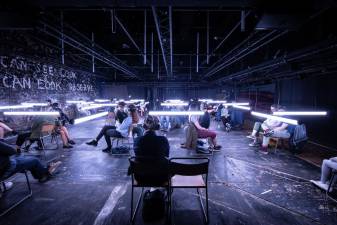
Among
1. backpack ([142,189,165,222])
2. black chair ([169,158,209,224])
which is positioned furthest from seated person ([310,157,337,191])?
backpack ([142,189,165,222])

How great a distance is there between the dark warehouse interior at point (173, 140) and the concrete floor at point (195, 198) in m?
0.02

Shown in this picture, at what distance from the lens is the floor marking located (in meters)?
2.94

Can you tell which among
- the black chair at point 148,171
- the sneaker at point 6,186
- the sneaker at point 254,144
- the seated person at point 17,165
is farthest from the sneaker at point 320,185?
the sneaker at point 6,186

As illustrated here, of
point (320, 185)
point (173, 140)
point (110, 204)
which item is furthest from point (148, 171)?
point (173, 140)

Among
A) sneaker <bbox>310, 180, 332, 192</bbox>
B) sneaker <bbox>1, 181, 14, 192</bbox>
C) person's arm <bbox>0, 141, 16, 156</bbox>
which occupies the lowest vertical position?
sneaker <bbox>1, 181, 14, 192</bbox>

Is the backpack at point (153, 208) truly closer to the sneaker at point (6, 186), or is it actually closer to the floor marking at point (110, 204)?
the floor marking at point (110, 204)

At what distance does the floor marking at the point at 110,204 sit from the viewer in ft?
9.63

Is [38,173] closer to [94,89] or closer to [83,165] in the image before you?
[83,165]

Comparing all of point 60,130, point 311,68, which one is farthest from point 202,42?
point 60,130

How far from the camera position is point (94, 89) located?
15.1m

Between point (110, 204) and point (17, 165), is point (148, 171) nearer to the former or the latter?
point (110, 204)

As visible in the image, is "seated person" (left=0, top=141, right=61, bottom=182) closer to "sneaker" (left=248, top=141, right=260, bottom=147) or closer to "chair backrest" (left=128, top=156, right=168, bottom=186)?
"chair backrest" (left=128, top=156, right=168, bottom=186)

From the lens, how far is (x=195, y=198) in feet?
11.6

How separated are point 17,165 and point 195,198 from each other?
3.12 metres
